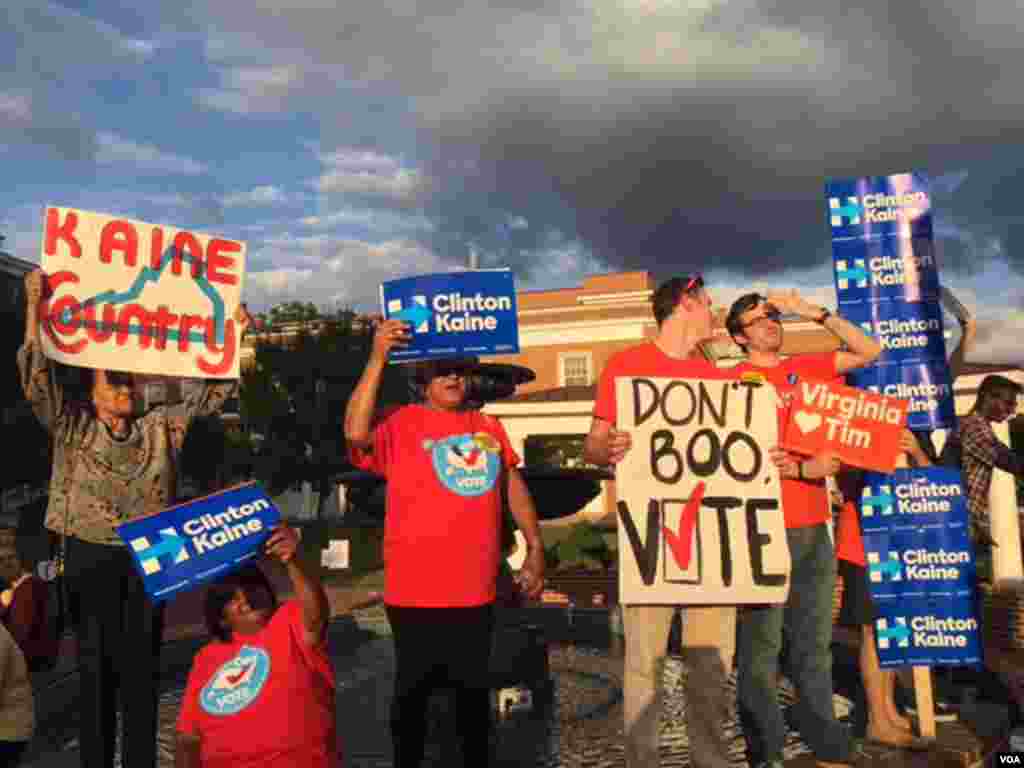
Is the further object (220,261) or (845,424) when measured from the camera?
(220,261)

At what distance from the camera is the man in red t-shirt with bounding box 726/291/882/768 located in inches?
163

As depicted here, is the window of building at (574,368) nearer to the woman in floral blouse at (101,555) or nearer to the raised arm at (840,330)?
the raised arm at (840,330)

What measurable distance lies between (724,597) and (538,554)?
0.81 metres

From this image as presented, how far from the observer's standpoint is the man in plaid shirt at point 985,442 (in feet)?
A: 20.2

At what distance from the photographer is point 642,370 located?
13.1ft

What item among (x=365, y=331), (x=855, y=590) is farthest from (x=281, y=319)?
(x=855, y=590)

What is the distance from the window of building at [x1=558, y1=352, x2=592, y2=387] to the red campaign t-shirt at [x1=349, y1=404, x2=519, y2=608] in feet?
131

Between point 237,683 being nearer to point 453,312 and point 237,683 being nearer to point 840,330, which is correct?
point 453,312

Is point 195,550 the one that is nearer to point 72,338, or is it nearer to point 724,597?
point 72,338

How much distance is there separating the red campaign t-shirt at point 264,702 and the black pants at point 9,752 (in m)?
0.69

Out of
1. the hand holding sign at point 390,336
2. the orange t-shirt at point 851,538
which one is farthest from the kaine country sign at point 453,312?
the orange t-shirt at point 851,538

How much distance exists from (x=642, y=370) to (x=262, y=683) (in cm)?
199

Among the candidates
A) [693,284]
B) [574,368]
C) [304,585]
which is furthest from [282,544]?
[574,368]

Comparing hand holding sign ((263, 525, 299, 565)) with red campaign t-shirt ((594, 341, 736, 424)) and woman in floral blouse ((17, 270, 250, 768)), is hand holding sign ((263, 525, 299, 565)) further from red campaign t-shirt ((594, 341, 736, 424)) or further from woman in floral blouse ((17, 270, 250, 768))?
red campaign t-shirt ((594, 341, 736, 424))
